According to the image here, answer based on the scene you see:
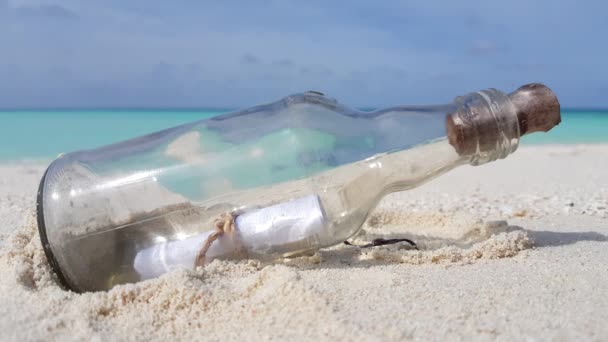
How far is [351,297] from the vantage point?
1338 mm

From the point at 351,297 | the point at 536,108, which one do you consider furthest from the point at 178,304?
the point at 536,108

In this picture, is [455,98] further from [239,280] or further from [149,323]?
[149,323]

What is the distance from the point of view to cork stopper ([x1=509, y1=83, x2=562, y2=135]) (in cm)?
Result: 159

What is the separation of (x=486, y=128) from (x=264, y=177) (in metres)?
0.67

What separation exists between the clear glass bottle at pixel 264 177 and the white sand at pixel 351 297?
13 cm

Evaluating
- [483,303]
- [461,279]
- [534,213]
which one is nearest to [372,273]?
[461,279]

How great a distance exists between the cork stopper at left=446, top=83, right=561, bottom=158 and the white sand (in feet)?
1.22

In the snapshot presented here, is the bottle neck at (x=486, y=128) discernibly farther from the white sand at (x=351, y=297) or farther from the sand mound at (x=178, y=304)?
the sand mound at (x=178, y=304)

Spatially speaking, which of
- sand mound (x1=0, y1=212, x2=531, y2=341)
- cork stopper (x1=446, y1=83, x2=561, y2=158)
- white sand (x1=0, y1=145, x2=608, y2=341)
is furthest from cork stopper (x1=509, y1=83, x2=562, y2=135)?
sand mound (x1=0, y1=212, x2=531, y2=341)

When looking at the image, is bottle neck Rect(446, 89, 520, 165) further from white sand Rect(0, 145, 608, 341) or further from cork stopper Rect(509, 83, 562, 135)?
white sand Rect(0, 145, 608, 341)

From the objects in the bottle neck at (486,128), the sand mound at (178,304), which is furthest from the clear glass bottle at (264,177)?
the sand mound at (178,304)

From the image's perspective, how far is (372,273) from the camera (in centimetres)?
156

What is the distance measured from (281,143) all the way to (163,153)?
381 millimetres

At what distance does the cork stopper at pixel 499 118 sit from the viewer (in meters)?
1.57
